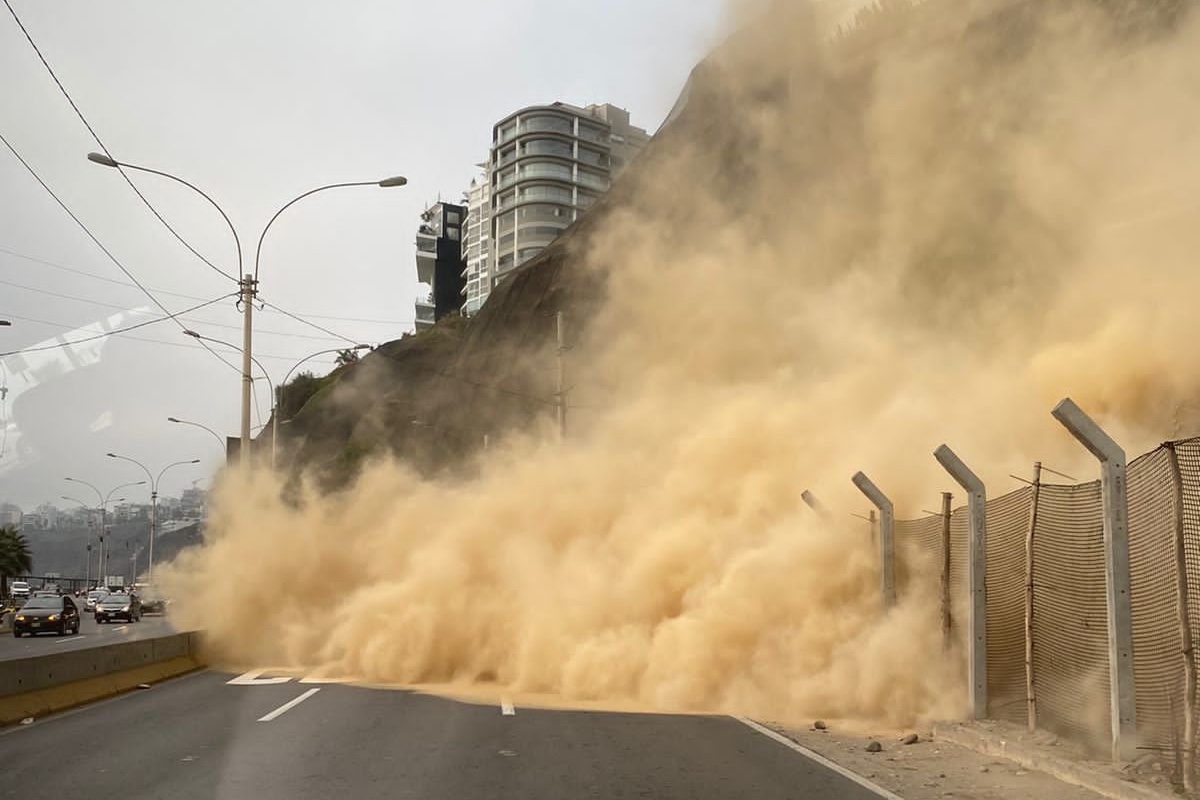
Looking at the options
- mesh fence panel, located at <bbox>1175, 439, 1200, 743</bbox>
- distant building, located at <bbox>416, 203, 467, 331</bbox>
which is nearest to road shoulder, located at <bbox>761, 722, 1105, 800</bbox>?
mesh fence panel, located at <bbox>1175, 439, 1200, 743</bbox>

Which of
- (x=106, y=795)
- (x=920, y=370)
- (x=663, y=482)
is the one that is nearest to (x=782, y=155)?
(x=920, y=370)

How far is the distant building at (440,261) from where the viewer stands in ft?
425

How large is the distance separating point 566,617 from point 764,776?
7.70 meters

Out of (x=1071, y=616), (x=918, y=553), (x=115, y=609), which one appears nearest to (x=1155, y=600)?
(x=1071, y=616)

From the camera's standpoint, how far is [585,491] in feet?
63.7

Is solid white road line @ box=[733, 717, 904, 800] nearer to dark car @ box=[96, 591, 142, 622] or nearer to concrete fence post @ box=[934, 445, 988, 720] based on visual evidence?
concrete fence post @ box=[934, 445, 988, 720]

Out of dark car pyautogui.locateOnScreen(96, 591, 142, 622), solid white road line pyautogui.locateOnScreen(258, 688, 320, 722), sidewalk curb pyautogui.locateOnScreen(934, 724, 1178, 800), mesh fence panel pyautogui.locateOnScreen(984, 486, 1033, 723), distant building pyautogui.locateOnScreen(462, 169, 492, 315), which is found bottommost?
dark car pyautogui.locateOnScreen(96, 591, 142, 622)

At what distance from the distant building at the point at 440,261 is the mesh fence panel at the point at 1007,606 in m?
118

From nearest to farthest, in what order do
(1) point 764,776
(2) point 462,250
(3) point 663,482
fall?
1. (1) point 764,776
2. (3) point 663,482
3. (2) point 462,250

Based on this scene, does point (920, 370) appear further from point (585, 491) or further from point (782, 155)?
point (782, 155)

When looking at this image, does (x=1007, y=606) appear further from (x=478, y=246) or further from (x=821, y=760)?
(x=478, y=246)

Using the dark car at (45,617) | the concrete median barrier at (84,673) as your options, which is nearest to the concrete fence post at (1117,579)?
the concrete median barrier at (84,673)

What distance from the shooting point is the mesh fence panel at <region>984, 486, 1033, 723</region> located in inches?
412

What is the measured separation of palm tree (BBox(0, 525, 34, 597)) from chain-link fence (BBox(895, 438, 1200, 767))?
77581 millimetres
